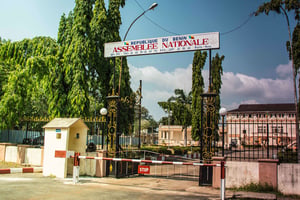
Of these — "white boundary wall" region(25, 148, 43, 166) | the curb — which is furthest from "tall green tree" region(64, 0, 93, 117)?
the curb

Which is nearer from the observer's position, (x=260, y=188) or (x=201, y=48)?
(x=260, y=188)

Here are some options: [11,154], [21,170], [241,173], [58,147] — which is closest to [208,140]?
[241,173]

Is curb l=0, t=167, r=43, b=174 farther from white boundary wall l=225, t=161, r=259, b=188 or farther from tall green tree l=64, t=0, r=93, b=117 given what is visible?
tall green tree l=64, t=0, r=93, b=117

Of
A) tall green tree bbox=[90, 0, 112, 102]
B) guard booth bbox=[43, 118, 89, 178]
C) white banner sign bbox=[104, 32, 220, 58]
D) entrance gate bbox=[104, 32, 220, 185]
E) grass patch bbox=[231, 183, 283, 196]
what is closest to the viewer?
grass patch bbox=[231, 183, 283, 196]

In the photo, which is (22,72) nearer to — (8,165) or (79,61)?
(8,165)

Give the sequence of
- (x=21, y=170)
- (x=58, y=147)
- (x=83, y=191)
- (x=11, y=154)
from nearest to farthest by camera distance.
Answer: (x=83, y=191), (x=58, y=147), (x=21, y=170), (x=11, y=154)

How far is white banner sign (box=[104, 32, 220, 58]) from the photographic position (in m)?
12.0

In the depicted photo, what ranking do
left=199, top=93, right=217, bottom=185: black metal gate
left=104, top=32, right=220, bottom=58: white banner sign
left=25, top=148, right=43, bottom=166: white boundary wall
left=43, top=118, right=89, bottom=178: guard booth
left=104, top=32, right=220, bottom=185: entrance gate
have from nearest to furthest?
1. left=199, top=93, right=217, bottom=185: black metal gate
2. left=104, top=32, right=220, bottom=185: entrance gate
3. left=104, top=32, right=220, bottom=58: white banner sign
4. left=43, top=118, right=89, bottom=178: guard booth
5. left=25, top=148, right=43, bottom=166: white boundary wall

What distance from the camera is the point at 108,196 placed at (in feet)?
28.9

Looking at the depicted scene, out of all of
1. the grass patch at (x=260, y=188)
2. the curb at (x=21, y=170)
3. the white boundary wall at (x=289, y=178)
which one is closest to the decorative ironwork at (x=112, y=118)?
the curb at (x=21, y=170)

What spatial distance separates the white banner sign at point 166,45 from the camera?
12.0 meters

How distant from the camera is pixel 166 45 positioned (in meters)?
12.9

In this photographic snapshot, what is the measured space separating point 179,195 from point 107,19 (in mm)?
24490

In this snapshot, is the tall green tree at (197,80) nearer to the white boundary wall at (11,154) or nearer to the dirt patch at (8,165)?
the white boundary wall at (11,154)
